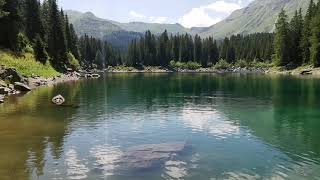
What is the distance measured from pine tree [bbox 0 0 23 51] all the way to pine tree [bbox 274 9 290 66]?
10426cm

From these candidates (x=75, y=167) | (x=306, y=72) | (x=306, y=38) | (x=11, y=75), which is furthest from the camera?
(x=306, y=38)

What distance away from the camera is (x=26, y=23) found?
134 m

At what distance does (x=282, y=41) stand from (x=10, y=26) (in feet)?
349

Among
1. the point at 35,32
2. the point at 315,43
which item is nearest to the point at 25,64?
the point at 35,32

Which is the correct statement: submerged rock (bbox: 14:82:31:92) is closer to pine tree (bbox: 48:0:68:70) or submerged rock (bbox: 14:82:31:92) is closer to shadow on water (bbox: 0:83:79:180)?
shadow on water (bbox: 0:83:79:180)

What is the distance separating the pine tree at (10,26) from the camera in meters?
108

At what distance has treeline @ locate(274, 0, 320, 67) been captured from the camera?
6112 inches

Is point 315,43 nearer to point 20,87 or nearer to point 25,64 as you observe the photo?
point 25,64

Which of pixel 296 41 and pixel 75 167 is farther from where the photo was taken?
pixel 296 41

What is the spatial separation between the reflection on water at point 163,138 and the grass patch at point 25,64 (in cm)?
3387

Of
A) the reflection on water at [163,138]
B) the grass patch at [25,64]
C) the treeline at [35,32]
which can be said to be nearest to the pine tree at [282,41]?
the treeline at [35,32]

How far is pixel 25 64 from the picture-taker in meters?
104

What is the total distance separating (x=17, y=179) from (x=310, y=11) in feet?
512

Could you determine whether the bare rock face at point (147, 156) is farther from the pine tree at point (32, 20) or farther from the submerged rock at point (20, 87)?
the pine tree at point (32, 20)
